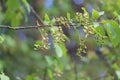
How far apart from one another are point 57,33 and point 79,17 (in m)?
0.10

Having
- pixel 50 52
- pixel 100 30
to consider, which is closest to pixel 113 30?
pixel 100 30

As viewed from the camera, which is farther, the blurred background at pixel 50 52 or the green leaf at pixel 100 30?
the blurred background at pixel 50 52

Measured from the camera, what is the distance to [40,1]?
174 inches

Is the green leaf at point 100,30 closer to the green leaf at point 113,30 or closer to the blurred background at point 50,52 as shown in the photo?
the green leaf at point 113,30

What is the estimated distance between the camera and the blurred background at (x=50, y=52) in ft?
9.08

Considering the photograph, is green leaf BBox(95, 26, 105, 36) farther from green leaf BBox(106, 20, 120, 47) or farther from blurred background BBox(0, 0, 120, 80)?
blurred background BBox(0, 0, 120, 80)

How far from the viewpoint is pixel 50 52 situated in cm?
293

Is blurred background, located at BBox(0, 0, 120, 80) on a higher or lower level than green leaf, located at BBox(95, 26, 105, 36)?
higher

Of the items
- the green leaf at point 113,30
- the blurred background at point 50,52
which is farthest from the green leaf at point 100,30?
the blurred background at point 50,52

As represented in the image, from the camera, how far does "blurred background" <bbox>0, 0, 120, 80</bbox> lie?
2.77 metres

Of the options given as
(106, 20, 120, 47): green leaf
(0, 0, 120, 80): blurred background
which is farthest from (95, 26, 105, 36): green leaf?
(0, 0, 120, 80): blurred background

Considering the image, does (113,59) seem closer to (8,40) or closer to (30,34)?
(8,40)

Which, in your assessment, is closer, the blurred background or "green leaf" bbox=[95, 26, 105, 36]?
"green leaf" bbox=[95, 26, 105, 36]

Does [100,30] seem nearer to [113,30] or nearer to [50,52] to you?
[113,30]
